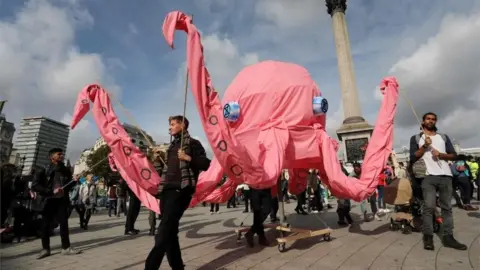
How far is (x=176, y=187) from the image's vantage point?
12.7 feet

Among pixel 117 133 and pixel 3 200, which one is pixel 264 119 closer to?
pixel 117 133

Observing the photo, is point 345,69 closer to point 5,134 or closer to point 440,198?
point 440,198

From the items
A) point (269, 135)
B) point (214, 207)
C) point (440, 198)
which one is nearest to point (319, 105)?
point (269, 135)

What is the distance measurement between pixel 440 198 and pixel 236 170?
345cm

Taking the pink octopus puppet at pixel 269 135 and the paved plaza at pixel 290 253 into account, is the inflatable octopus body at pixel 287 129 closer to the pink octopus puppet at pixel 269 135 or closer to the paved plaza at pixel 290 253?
the pink octopus puppet at pixel 269 135

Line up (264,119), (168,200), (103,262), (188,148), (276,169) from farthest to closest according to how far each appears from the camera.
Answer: (264,119) < (103,262) < (276,169) < (188,148) < (168,200)

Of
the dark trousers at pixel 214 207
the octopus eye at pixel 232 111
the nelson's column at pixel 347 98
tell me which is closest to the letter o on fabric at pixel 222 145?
the octopus eye at pixel 232 111

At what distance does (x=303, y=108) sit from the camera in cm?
605

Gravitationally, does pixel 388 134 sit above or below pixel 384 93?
below

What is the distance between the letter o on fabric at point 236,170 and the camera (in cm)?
424

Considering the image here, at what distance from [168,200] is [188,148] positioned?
2.22 ft

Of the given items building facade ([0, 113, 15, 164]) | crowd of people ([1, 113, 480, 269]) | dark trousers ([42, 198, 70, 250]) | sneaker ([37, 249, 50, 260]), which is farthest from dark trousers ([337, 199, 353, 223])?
building facade ([0, 113, 15, 164])

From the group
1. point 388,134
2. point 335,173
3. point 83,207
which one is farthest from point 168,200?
point 83,207

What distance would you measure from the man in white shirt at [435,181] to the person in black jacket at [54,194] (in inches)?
243
